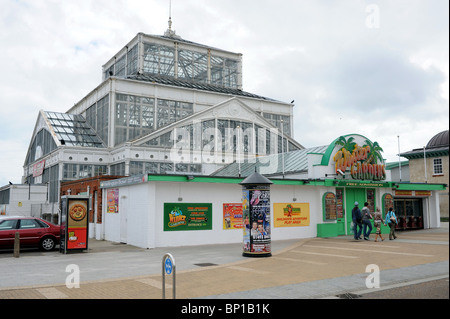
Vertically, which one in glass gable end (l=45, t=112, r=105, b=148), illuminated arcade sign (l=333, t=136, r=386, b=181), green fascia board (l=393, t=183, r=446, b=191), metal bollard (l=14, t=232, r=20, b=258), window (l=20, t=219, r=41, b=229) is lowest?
metal bollard (l=14, t=232, r=20, b=258)

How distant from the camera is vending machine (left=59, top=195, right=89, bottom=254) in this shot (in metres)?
16.7

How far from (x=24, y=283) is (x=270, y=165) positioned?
21.5 metres

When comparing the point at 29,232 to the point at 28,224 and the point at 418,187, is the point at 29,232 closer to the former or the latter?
the point at 28,224

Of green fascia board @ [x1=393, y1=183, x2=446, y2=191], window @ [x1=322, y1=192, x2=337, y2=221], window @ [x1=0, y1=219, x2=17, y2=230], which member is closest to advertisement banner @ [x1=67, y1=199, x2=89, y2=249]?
window @ [x1=0, y1=219, x2=17, y2=230]

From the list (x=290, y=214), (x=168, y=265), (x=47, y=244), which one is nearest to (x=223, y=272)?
(x=168, y=265)

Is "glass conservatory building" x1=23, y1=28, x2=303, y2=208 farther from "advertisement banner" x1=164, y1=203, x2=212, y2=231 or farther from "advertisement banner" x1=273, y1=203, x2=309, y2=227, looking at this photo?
"advertisement banner" x1=164, y1=203, x2=212, y2=231

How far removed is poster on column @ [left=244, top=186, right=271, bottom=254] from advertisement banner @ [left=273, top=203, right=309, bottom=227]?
7297mm

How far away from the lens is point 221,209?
20.3 metres

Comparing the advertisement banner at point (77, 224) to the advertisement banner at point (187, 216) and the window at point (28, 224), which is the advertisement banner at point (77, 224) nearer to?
the window at point (28, 224)

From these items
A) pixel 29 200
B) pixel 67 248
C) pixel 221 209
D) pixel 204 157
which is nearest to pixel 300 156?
pixel 221 209

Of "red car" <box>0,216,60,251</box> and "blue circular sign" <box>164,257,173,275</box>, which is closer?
"blue circular sign" <box>164,257,173,275</box>

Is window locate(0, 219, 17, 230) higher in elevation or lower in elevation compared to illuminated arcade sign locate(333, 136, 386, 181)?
lower

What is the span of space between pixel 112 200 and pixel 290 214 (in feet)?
32.6
